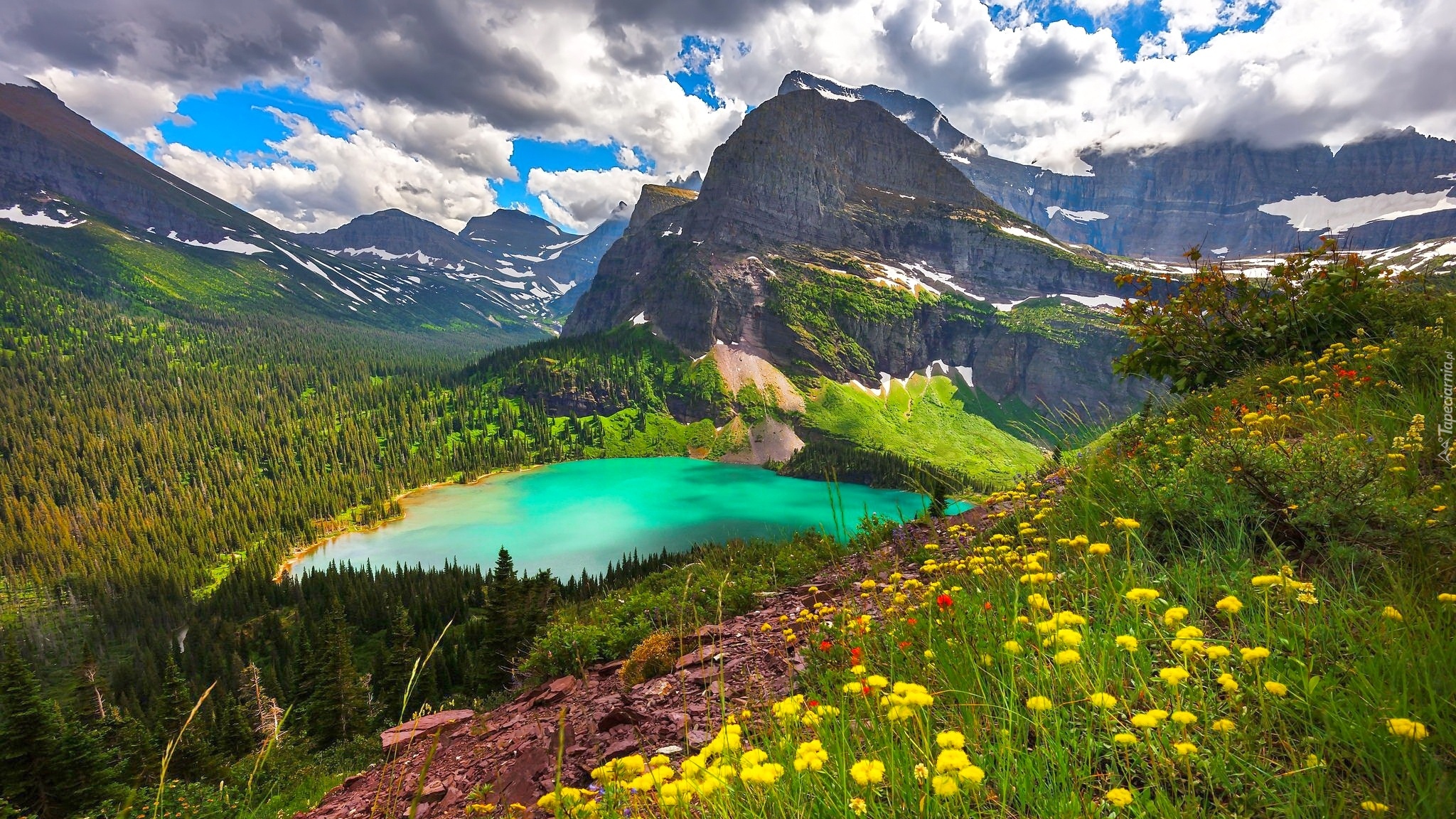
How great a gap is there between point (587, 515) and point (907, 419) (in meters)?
113

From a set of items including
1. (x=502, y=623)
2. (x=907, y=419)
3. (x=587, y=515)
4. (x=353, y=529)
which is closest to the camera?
(x=502, y=623)

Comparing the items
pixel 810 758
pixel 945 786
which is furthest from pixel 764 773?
pixel 945 786

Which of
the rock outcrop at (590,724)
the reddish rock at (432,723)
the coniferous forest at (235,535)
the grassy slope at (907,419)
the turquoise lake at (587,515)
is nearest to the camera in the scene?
the rock outcrop at (590,724)

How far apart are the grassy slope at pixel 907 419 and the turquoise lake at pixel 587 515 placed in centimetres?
3322

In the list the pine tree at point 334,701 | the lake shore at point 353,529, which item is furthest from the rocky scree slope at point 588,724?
the lake shore at point 353,529

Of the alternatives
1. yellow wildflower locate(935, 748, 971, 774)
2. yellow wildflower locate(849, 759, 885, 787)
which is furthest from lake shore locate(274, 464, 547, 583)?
yellow wildflower locate(935, 748, 971, 774)

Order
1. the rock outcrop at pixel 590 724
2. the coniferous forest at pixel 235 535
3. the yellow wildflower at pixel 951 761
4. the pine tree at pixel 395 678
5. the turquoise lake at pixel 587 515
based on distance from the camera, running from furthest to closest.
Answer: the turquoise lake at pixel 587 515, the pine tree at pixel 395 678, the coniferous forest at pixel 235 535, the rock outcrop at pixel 590 724, the yellow wildflower at pixel 951 761

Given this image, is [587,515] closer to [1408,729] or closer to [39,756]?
[39,756]

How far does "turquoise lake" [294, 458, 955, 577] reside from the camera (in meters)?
79.9

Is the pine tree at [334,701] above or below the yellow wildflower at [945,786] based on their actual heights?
below

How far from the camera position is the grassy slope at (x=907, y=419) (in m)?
153

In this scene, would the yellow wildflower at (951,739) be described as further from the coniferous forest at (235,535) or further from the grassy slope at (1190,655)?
the coniferous forest at (235,535)

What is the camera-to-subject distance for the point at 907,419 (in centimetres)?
17262

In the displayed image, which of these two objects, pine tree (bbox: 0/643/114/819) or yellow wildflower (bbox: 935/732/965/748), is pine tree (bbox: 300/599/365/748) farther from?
yellow wildflower (bbox: 935/732/965/748)
